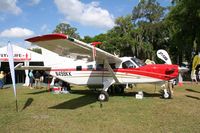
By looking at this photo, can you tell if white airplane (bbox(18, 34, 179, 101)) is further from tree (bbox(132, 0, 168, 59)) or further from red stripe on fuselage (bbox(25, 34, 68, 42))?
tree (bbox(132, 0, 168, 59))

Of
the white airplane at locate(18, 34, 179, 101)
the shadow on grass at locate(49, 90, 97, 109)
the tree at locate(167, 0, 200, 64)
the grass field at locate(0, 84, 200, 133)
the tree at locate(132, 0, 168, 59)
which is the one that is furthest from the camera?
the tree at locate(132, 0, 168, 59)

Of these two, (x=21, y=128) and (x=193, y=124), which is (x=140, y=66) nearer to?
(x=193, y=124)

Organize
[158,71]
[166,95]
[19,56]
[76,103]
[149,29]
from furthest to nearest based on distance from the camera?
[149,29], [19,56], [166,95], [158,71], [76,103]

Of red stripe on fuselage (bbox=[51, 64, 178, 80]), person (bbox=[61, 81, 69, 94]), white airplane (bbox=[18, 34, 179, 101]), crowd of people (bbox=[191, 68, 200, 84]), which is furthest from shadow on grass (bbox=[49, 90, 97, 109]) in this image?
crowd of people (bbox=[191, 68, 200, 84])

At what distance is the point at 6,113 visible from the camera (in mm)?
10477

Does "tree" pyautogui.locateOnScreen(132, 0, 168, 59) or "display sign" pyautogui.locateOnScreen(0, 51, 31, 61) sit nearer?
"display sign" pyautogui.locateOnScreen(0, 51, 31, 61)

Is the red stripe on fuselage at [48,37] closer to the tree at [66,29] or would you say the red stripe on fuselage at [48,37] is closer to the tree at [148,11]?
the tree at [148,11]

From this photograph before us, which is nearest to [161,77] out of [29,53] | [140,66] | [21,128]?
[140,66]

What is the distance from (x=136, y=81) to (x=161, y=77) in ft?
4.68

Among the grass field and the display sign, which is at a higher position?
the display sign

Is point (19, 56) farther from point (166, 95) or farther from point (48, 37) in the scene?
point (48, 37)

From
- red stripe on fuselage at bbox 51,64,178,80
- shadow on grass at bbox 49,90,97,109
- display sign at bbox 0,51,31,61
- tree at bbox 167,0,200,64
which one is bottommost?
shadow on grass at bbox 49,90,97,109

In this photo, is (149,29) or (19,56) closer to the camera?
(19,56)

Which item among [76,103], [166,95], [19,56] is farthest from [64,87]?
[19,56]
